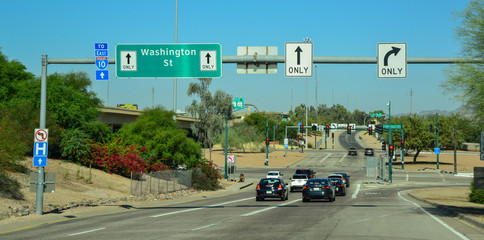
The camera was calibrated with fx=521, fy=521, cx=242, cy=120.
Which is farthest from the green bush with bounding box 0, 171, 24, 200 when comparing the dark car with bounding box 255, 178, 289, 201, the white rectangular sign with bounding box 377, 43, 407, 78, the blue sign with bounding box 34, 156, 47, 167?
the white rectangular sign with bounding box 377, 43, 407, 78

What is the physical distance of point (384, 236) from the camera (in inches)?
612

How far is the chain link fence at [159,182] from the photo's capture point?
35.3 meters

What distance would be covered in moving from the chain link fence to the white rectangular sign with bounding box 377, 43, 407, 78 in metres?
19.0

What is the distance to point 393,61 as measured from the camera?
61.3 ft

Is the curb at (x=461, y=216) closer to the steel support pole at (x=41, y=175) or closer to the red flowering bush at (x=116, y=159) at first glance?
the steel support pole at (x=41, y=175)

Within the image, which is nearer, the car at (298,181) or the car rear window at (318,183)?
the car rear window at (318,183)

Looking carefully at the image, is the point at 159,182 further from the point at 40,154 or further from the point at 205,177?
the point at 40,154

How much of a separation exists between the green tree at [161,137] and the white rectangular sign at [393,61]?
27.7 m

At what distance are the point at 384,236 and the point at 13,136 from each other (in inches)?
857

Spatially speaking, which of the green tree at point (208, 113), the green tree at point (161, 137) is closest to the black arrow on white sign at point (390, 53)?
the green tree at point (161, 137)

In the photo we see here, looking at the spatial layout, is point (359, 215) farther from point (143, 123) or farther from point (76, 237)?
point (143, 123)

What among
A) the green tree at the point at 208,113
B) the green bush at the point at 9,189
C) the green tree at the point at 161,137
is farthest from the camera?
the green tree at the point at 208,113

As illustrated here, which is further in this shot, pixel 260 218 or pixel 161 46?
pixel 260 218

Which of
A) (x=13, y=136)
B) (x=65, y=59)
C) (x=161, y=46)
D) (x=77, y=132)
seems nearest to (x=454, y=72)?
(x=161, y=46)
